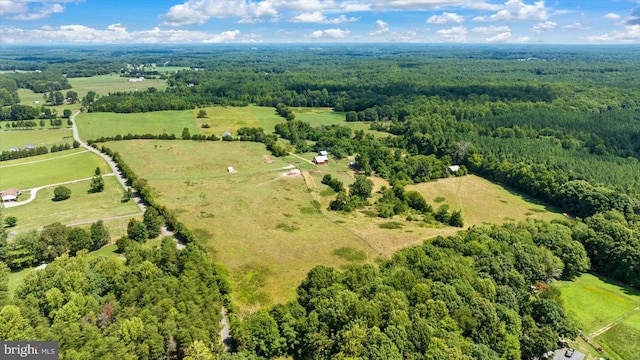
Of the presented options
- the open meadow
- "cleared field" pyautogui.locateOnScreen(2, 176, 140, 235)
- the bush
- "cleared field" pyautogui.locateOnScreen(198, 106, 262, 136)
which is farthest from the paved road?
"cleared field" pyautogui.locateOnScreen(198, 106, 262, 136)

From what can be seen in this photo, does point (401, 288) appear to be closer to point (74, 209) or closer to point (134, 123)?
point (74, 209)

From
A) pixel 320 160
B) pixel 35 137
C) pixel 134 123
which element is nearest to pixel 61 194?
pixel 320 160

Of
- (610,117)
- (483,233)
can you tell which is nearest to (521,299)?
(483,233)

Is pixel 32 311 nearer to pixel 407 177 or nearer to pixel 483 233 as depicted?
pixel 483 233

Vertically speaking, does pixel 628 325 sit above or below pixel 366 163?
below

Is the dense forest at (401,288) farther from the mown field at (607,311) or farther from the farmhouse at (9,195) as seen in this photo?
the farmhouse at (9,195)

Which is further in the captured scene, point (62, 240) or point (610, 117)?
point (610, 117)
